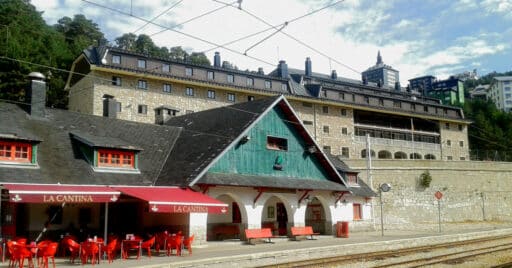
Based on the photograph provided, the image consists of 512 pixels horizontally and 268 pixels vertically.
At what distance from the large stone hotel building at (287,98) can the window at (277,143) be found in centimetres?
842

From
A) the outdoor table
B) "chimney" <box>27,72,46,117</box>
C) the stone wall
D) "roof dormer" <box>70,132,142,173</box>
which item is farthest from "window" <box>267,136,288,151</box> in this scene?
the stone wall

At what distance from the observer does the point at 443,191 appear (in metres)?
48.9

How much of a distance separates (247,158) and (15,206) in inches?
420

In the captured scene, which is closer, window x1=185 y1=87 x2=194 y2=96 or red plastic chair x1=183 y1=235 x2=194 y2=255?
red plastic chair x1=183 y1=235 x2=194 y2=255

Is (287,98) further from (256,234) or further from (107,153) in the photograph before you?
(107,153)

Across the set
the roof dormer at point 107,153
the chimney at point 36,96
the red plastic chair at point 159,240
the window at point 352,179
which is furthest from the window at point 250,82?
the red plastic chair at point 159,240

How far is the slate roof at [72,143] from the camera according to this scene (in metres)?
19.8

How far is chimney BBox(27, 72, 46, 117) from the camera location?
2359 centimetres

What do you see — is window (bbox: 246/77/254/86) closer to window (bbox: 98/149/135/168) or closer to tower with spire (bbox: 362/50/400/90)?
window (bbox: 98/149/135/168)

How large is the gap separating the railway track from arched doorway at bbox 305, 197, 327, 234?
25.3 feet

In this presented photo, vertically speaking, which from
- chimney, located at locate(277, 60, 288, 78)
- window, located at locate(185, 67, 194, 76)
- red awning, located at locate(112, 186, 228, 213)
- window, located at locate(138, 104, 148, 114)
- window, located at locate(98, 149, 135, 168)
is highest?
chimney, located at locate(277, 60, 288, 78)

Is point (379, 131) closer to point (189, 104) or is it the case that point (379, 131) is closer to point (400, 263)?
A: point (189, 104)

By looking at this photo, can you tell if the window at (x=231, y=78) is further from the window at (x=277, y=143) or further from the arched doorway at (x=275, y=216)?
the window at (x=277, y=143)

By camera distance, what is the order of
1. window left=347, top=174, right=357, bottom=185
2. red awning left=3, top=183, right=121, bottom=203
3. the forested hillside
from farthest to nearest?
the forested hillside
window left=347, top=174, right=357, bottom=185
red awning left=3, top=183, right=121, bottom=203
